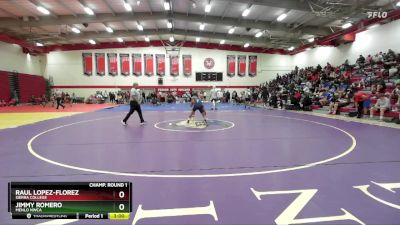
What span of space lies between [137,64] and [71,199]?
3117 cm

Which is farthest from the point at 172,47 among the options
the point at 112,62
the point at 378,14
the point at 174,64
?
the point at 378,14

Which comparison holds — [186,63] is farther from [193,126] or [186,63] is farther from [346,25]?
[193,126]

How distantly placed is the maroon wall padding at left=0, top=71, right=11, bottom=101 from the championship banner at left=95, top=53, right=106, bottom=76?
9689 millimetres

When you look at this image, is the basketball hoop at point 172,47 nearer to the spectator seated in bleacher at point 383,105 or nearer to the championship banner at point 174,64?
the championship banner at point 174,64

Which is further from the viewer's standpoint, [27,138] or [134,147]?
[27,138]

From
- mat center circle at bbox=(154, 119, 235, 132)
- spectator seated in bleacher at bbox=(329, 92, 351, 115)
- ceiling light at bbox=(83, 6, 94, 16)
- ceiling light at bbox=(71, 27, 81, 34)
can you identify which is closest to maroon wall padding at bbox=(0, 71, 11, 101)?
ceiling light at bbox=(71, 27, 81, 34)

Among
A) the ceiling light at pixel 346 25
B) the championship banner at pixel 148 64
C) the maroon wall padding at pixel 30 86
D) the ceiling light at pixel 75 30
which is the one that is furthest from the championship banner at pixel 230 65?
the maroon wall padding at pixel 30 86

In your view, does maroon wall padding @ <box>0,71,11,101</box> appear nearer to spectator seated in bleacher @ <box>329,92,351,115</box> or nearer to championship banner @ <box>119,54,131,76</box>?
championship banner @ <box>119,54,131,76</box>

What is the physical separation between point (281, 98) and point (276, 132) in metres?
13.2

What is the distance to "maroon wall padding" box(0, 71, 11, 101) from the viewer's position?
2292cm

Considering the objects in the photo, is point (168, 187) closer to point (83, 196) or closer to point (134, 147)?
point (83, 196)

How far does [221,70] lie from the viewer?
109 ft

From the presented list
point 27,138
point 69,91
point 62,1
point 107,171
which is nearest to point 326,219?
point 107,171

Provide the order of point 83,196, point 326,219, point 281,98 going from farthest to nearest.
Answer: point 281,98 → point 326,219 → point 83,196
